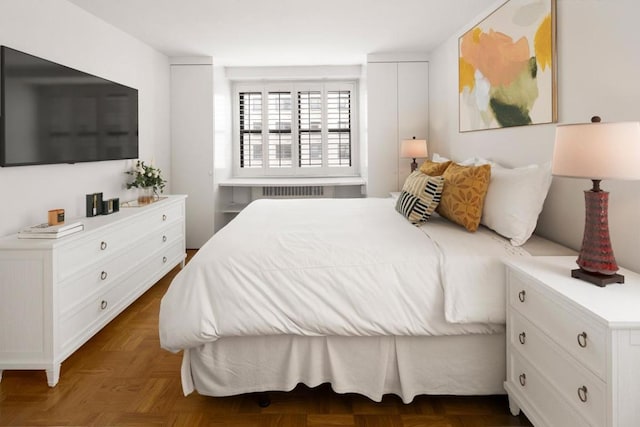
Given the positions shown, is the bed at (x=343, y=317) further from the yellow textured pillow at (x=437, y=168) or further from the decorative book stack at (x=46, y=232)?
the yellow textured pillow at (x=437, y=168)

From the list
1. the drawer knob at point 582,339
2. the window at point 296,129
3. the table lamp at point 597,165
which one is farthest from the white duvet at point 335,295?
the window at point 296,129

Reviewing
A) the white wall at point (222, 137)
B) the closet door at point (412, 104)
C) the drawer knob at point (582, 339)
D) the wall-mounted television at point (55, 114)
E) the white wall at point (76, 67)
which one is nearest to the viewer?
the drawer knob at point (582, 339)

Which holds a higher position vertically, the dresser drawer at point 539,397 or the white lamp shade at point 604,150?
the white lamp shade at point 604,150

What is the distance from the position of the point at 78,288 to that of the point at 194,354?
994mm

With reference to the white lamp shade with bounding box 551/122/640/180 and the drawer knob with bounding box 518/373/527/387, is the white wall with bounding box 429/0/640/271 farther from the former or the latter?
the drawer knob with bounding box 518/373/527/387

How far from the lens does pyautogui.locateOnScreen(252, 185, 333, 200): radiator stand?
5.76 metres

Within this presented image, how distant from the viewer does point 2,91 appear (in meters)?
2.35

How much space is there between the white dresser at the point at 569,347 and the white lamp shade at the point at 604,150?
0.42 meters

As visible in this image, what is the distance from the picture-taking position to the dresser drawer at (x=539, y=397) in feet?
4.76

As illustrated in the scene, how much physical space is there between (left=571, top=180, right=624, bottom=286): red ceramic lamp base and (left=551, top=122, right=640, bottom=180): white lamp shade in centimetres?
11

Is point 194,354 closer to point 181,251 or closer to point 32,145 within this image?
point 32,145

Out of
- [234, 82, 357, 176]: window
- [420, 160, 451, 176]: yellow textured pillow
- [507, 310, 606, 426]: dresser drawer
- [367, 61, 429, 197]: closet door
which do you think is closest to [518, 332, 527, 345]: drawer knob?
[507, 310, 606, 426]: dresser drawer

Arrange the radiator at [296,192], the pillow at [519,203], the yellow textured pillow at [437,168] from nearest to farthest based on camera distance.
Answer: the pillow at [519,203], the yellow textured pillow at [437,168], the radiator at [296,192]

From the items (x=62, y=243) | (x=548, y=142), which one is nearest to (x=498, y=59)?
(x=548, y=142)
